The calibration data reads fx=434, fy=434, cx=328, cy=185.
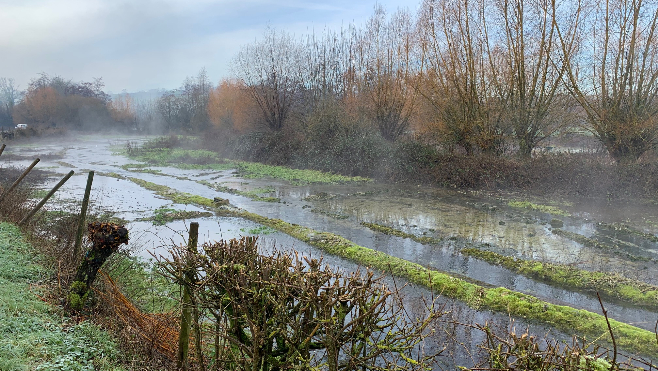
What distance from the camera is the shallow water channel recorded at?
31.9 ft

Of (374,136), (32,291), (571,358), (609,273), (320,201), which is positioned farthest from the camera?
(374,136)

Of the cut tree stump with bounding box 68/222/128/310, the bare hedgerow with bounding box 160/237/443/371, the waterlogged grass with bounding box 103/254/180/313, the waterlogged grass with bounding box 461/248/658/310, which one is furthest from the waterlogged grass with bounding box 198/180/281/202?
the bare hedgerow with bounding box 160/237/443/371

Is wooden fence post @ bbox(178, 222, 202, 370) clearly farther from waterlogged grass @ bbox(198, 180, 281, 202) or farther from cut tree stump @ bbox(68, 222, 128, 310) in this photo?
waterlogged grass @ bbox(198, 180, 281, 202)

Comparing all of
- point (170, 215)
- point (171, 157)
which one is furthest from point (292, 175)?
point (171, 157)

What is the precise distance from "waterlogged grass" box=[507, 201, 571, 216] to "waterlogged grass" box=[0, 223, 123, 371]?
16.2m

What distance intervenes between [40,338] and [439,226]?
487 inches

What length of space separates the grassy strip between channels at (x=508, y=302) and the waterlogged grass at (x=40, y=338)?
144 inches

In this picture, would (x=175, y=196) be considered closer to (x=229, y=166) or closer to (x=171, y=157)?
(x=229, y=166)

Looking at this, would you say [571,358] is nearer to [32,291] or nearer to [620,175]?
[32,291]

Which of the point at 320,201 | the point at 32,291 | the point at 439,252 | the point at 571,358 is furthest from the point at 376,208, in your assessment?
the point at 571,358

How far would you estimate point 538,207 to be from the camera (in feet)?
57.4

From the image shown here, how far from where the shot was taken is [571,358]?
291cm

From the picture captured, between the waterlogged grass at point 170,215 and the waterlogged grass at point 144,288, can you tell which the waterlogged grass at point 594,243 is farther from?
the waterlogged grass at point 170,215

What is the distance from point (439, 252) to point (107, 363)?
364 inches
